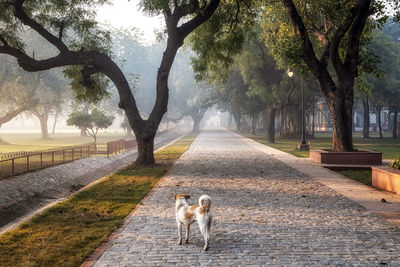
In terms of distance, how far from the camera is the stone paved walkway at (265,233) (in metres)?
4.81

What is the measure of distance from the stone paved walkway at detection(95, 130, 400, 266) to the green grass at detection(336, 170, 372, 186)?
227cm

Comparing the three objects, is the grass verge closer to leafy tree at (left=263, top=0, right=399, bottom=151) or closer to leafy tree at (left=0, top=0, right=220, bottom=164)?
leafy tree at (left=0, top=0, right=220, bottom=164)

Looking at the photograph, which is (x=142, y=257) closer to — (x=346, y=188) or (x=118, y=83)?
(x=346, y=188)

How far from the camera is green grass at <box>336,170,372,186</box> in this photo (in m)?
11.6

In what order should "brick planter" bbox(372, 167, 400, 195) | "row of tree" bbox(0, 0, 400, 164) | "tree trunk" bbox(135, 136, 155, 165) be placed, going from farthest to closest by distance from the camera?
"tree trunk" bbox(135, 136, 155, 165)
"row of tree" bbox(0, 0, 400, 164)
"brick planter" bbox(372, 167, 400, 195)

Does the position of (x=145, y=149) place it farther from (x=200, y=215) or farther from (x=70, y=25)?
(x=200, y=215)

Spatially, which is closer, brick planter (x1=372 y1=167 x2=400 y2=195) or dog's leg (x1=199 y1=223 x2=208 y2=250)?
dog's leg (x1=199 y1=223 x2=208 y2=250)

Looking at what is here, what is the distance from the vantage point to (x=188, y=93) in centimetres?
6881

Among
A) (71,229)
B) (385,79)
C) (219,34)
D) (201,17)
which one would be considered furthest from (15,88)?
(385,79)

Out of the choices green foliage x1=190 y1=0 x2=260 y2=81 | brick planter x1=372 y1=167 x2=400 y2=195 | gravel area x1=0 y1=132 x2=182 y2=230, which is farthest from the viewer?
green foliage x1=190 y1=0 x2=260 y2=81

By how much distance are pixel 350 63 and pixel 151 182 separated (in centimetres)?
958

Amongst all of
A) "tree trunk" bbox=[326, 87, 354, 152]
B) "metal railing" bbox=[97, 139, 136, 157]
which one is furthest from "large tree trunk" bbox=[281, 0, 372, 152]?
"metal railing" bbox=[97, 139, 136, 157]

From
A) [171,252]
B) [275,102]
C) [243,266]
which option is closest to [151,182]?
[171,252]

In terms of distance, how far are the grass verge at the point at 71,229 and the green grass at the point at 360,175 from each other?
271 inches
